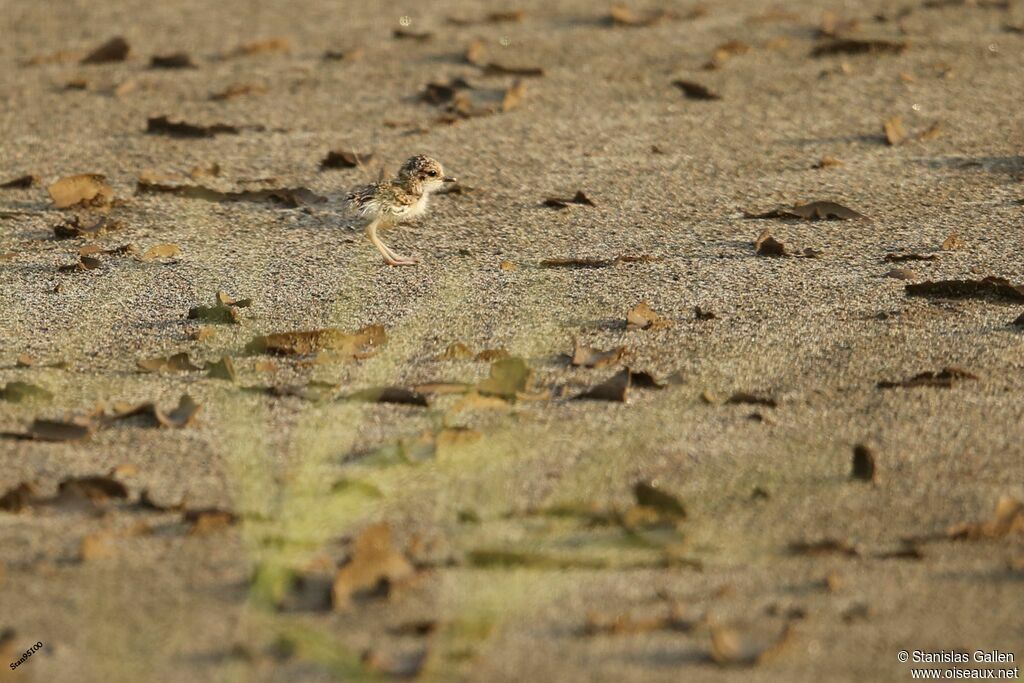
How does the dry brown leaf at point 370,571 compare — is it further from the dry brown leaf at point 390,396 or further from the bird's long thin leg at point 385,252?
the bird's long thin leg at point 385,252

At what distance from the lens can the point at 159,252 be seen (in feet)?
20.2

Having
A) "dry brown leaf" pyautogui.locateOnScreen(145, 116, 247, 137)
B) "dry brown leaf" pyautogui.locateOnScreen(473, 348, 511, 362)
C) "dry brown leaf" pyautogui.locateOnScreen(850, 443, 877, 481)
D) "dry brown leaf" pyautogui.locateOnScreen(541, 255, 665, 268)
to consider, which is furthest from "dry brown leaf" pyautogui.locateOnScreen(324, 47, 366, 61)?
"dry brown leaf" pyautogui.locateOnScreen(850, 443, 877, 481)

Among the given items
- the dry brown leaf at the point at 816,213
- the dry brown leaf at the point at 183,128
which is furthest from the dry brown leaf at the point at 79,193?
the dry brown leaf at the point at 816,213

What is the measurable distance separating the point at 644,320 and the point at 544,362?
1.68 feet

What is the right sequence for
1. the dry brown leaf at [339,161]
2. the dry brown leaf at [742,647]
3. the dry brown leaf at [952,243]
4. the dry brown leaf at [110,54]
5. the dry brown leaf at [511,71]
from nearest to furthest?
the dry brown leaf at [742,647] → the dry brown leaf at [952,243] → the dry brown leaf at [339,161] → the dry brown leaf at [511,71] → the dry brown leaf at [110,54]

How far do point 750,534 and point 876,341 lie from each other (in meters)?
1.57

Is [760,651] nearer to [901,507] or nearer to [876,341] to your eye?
[901,507]

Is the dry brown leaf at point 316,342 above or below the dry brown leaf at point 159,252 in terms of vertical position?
below

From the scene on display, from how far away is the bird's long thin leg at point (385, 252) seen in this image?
19.9 feet

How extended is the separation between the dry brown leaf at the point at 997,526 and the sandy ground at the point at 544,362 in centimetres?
4

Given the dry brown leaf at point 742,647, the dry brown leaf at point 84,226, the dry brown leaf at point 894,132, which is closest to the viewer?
the dry brown leaf at point 742,647

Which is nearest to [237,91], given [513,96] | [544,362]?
[513,96]

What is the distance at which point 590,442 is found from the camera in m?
4.29

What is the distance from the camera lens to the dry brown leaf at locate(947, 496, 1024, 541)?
12.3 ft
